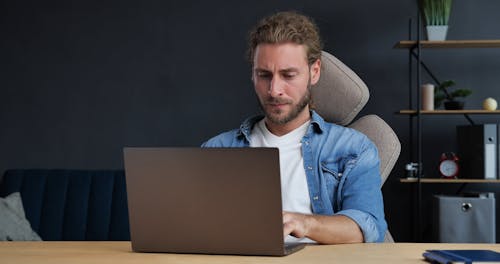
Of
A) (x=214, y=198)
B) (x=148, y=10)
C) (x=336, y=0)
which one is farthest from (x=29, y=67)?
(x=214, y=198)

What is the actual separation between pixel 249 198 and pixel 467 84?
305cm

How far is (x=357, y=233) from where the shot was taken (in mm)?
1984

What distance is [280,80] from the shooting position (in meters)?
2.28

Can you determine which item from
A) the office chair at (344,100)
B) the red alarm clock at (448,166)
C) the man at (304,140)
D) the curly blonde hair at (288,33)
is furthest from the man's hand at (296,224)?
the red alarm clock at (448,166)

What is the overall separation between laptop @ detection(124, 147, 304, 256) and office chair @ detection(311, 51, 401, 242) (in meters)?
1.14

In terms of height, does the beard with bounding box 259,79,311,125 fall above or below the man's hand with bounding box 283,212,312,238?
above

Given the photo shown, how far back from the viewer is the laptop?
5.02ft

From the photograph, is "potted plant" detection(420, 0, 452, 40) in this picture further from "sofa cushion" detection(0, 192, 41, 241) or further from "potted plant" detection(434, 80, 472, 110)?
"sofa cushion" detection(0, 192, 41, 241)

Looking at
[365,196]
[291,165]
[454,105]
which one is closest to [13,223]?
[291,165]

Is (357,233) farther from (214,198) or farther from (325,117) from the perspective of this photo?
(325,117)

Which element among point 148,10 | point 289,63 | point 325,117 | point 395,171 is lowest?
point 395,171

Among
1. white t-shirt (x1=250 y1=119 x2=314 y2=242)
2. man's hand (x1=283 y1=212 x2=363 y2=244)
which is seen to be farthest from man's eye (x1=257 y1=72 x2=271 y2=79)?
man's hand (x1=283 y1=212 x2=363 y2=244)

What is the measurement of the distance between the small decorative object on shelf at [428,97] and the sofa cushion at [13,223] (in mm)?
2122

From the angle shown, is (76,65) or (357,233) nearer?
(357,233)
